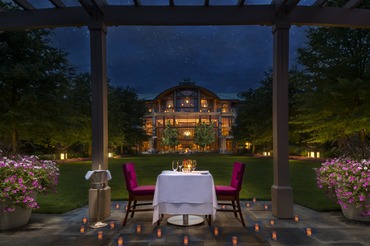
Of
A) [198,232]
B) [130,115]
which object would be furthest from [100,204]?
[130,115]

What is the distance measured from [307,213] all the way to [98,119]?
16.1ft

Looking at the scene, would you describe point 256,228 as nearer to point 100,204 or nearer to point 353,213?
point 353,213

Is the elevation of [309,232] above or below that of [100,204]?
below

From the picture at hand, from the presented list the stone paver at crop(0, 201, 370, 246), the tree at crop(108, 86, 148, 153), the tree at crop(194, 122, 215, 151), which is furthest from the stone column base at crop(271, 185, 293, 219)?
the tree at crop(194, 122, 215, 151)

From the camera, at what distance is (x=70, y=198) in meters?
9.02

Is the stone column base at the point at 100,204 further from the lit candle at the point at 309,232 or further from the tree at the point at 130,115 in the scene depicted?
the tree at the point at 130,115

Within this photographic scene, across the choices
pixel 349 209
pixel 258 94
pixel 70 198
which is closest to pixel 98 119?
pixel 70 198

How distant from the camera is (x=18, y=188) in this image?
5.63 m

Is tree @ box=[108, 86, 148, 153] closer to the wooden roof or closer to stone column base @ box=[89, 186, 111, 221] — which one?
the wooden roof

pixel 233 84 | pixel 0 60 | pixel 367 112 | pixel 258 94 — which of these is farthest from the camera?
pixel 233 84

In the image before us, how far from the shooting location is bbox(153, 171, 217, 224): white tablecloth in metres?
5.75

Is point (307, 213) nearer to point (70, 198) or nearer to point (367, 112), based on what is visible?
point (70, 198)

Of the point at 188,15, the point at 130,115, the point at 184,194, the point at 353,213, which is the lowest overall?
the point at 353,213

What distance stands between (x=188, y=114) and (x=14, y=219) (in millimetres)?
48023
